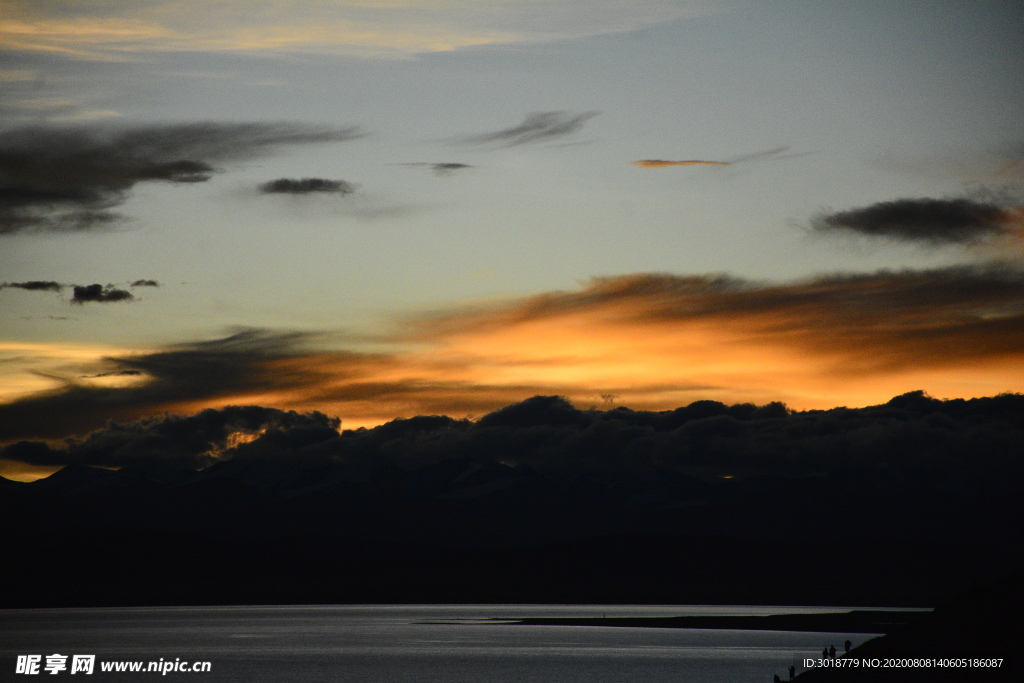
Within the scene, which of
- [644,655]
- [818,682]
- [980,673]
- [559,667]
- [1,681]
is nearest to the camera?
[980,673]

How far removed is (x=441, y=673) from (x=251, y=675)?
25941mm

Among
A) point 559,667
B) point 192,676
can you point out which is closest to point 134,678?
point 192,676

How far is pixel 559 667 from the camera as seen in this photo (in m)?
167

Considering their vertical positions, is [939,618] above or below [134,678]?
above

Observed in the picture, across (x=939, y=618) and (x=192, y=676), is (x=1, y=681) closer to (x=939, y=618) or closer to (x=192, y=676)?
(x=192, y=676)

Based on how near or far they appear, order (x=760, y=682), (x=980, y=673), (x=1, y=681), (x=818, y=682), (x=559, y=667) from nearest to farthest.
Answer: (x=980, y=673) → (x=818, y=682) → (x=760, y=682) → (x=1, y=681) → (x=559, y=667)

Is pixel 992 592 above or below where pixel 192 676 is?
above

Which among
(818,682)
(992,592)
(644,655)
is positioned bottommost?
(644,655)

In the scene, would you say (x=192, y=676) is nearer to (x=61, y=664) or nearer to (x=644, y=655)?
(x=61, y=664)

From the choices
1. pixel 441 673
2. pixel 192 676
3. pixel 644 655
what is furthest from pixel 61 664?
pixel 644 655

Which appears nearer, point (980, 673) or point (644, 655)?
point (980, 673)

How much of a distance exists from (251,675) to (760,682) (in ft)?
225

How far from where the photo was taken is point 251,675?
15225cm

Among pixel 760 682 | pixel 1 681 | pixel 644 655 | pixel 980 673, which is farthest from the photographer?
pixel 644 655
